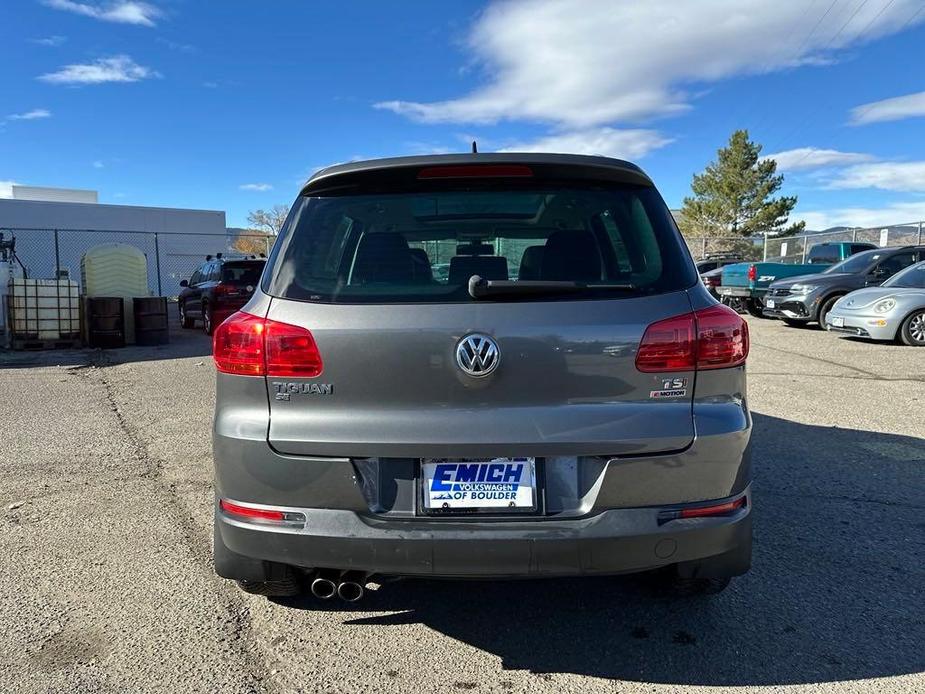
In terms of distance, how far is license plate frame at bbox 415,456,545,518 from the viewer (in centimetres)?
223

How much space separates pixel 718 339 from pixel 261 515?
1688mm

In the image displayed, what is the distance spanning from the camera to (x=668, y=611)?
291 cm

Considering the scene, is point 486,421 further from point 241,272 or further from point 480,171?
point 241,272

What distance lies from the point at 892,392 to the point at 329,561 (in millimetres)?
7402

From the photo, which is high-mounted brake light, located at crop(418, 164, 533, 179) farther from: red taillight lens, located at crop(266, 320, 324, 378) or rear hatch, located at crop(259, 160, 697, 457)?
red taillight lens, located at crop(266, 320, 324, 378)

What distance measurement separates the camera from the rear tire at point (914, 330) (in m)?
11.1

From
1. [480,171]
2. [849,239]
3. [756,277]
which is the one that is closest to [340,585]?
[480,171]

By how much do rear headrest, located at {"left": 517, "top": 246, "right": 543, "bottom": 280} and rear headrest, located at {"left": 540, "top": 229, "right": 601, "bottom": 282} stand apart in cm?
2

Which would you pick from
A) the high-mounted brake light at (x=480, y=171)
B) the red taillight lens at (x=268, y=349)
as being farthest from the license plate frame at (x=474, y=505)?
the high-mounted brake light at (x=480, y=171)

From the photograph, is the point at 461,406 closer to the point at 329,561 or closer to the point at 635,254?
the point at 329,561

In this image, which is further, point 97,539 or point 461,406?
point 97,539

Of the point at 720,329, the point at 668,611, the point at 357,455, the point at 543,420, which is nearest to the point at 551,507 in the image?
the point at 543,420

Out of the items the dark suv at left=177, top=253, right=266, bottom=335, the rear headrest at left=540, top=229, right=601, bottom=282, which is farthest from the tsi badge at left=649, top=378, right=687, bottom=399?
the dark suv at left=177, top=253, right=266, bottom=335

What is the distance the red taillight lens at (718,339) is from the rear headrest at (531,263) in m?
0.56
